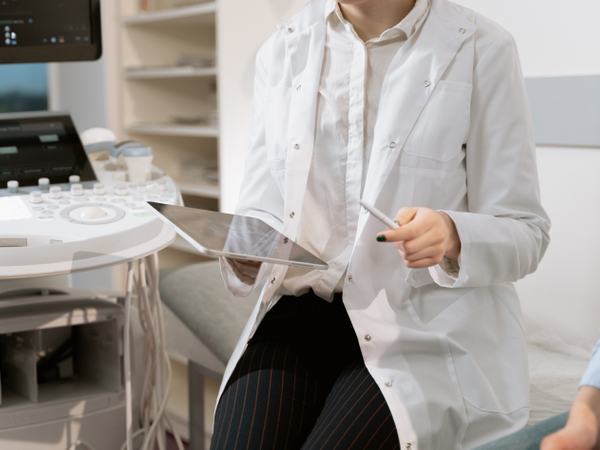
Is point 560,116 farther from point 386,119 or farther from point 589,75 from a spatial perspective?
point 386,119

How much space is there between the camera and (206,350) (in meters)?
1.76

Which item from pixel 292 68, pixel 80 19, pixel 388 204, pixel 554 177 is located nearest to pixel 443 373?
pixel 388 204

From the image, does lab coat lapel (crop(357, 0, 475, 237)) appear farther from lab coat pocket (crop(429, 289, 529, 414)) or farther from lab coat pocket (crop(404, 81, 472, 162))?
lab coat pocket (crop(429, 289, 529, 414))

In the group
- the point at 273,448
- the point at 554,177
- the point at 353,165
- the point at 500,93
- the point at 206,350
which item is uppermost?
the point at 500,93

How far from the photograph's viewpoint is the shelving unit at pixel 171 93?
9.15 feet

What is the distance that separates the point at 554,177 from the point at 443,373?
73cm

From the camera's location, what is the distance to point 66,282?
1.58 metres

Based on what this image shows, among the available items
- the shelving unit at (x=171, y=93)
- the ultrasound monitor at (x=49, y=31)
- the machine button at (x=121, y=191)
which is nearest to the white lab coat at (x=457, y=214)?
the machine button at (x=121, y=191)

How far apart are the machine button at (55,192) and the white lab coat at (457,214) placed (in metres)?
0.40

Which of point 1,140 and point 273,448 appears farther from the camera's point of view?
point 1,140

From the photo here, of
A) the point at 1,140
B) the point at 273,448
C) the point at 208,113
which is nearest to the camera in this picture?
the point at 273,448

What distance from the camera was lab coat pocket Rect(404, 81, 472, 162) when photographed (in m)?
1.03

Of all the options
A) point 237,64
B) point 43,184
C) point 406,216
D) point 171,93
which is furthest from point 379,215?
point 171,93

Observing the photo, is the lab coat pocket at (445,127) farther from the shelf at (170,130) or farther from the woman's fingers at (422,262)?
the shelf at (170,130)
